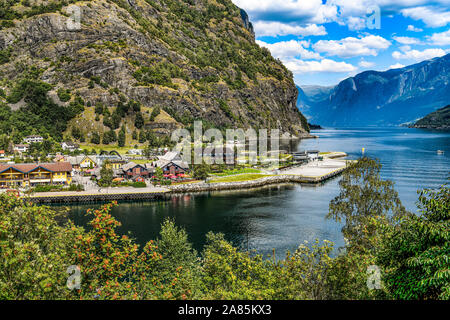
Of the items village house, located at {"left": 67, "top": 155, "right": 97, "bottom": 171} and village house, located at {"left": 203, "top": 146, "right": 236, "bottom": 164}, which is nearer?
village house, located at {"left": 67, "top": 155, "right": 97, "bottom": 171}

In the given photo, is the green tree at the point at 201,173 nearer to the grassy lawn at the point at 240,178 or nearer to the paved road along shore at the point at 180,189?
the grassy lawn at the point at 240,178

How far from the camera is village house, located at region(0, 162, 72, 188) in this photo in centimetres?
7125

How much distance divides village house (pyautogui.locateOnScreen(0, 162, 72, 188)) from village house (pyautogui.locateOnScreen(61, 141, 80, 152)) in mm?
46906

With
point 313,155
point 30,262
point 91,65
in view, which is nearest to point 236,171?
point 313,155

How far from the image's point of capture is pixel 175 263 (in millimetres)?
25094

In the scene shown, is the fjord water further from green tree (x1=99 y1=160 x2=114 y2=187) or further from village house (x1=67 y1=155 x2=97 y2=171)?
village house (x1=67 y1=155 x2=97 y2=171)

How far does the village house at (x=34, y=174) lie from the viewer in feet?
234

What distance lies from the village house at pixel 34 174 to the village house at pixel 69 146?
4691 cm

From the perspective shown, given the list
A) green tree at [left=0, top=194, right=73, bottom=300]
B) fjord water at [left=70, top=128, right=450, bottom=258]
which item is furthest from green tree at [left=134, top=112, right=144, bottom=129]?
green tree at [left=0, top=194, right=73, bottom=300]

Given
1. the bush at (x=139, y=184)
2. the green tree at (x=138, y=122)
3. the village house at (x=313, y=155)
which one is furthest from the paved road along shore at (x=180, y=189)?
the green tree at (x=138, y=122)

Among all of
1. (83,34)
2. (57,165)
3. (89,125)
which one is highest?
(83,34)
